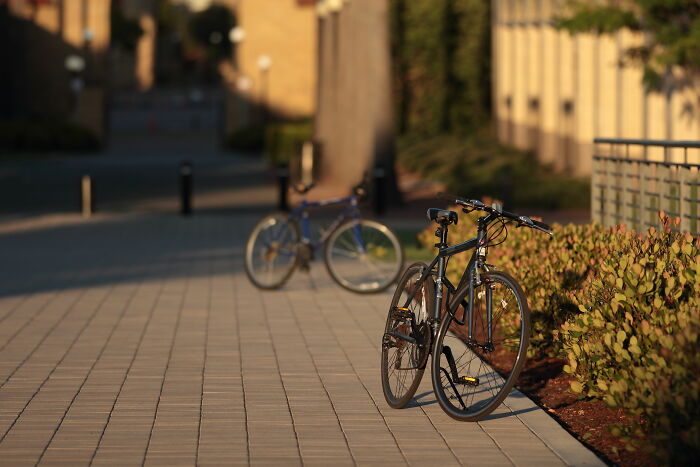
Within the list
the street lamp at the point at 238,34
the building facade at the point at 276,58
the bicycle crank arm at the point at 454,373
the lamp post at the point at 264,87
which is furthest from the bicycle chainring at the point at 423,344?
the building facade at the point at 276,58

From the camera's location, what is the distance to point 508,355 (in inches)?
394

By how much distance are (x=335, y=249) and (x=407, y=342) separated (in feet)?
17.2

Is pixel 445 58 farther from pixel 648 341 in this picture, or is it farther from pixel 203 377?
pixel 648 341

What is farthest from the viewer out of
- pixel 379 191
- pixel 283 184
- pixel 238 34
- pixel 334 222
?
pixel 238 34

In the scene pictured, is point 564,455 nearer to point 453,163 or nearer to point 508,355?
point 508,355

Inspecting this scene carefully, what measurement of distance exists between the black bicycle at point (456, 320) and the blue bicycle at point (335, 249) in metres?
4.65

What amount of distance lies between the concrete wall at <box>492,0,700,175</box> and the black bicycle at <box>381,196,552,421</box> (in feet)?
50.4

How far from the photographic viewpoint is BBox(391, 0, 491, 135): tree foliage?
4234 cm

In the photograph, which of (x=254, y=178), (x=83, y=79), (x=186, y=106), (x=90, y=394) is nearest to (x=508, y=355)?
(x=90, y=394)

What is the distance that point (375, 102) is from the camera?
2536 cm

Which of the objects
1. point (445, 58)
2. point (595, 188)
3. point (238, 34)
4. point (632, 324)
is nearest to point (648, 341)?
point (632, 324)

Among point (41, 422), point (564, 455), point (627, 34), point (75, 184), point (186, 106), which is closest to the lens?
point (564, 455)

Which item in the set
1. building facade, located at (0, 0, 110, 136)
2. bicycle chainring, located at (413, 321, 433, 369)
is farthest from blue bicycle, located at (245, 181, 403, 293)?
building facade, located at (0, 0, 110, 136)

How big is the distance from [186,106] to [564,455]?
81.5 m
